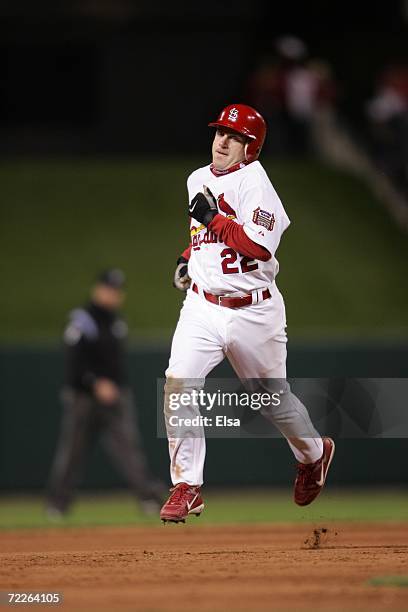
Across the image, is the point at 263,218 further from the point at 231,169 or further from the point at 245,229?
the point at 231,169

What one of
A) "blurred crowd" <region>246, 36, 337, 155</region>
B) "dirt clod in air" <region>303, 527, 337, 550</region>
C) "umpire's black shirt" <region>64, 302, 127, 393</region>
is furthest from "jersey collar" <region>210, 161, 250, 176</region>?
"blurred crowd" <region>246, 36, 337, 155</region>

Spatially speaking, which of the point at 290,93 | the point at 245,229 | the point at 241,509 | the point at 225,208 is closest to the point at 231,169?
the point at 225,208

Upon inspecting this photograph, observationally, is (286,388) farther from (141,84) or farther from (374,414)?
(141,84)

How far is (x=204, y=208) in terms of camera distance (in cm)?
710

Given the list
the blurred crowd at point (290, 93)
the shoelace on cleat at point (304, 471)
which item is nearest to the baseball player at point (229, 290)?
the shoelace on cleat at point (304, 471)

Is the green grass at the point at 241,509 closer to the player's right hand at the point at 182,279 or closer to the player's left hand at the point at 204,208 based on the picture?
the player's right hand at the point at 182,279

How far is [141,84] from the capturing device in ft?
74.0

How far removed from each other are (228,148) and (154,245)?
11.1 m

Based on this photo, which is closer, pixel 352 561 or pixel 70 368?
pixel 352 561

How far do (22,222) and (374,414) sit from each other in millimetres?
8390

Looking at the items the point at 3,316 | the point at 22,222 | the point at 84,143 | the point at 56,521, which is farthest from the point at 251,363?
the point at 84,143

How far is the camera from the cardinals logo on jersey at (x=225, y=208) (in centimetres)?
725

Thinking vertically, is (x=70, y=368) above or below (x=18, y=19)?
below

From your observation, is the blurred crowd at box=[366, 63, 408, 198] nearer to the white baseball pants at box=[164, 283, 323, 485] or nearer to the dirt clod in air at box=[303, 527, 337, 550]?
the dirt clod in air at box=[303, 527, 337, 550]
